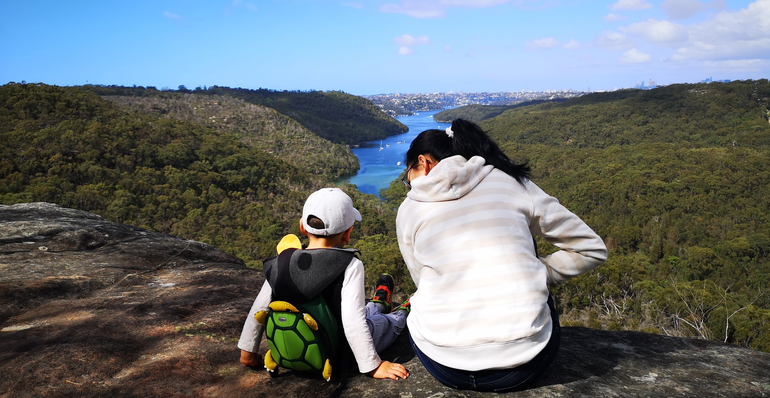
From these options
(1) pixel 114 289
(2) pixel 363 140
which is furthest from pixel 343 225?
(2) pixel 363 140

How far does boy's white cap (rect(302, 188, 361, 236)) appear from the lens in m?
2.04

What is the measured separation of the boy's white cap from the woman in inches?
12.4

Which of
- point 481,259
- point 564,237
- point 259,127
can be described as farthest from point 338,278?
point 259,127

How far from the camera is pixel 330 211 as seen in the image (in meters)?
2.04

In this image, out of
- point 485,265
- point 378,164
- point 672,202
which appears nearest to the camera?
point 485,265

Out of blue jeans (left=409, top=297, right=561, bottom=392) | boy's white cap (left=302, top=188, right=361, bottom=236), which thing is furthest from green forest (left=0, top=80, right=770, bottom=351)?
boy's white cap (left=302, top=188, right=361, bottom=236)

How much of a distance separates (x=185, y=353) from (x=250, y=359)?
50 cm

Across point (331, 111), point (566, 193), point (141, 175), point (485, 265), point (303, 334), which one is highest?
point (331, 111)

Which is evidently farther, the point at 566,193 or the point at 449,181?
the point at 566,193

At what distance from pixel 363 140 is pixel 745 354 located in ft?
348

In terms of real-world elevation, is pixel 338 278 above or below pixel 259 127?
below

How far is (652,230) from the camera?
1233 inches

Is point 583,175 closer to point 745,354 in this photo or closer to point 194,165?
point 194,165

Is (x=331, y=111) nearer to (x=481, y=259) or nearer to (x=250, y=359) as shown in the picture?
(x=250, y=359)
